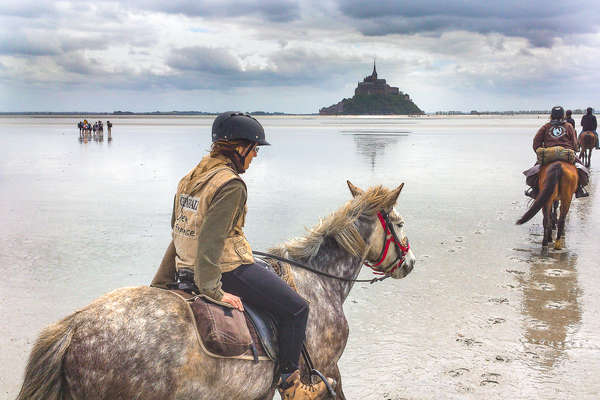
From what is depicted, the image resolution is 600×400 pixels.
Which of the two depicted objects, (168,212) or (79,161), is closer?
(168,212)

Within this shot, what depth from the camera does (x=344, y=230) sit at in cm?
444

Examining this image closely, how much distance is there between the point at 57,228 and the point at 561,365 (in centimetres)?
995

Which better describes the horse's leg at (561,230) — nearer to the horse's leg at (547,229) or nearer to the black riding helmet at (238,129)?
the horse's leg at (547,229)

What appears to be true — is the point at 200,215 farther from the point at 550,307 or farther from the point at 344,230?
the point at 550,307

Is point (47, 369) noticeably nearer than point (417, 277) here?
Yes

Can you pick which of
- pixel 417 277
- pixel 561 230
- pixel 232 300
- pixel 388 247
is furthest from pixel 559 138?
pixel 232 300

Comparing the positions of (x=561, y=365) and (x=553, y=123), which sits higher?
(x=553, y=123)

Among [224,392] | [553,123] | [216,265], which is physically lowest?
[224,392]

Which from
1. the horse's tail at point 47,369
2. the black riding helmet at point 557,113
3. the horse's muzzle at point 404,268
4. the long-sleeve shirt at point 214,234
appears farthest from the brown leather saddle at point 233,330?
the black riding helmet at point 557,113

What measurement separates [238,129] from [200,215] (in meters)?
0.65

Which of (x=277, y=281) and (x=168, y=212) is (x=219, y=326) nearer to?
(x=277, y=281)

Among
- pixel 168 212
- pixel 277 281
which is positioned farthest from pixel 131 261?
pixel 277 281

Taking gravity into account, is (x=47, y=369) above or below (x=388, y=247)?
below

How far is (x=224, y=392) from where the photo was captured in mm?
3434
